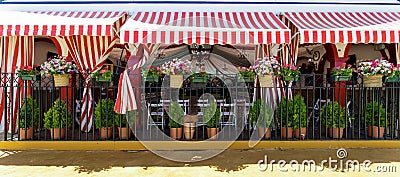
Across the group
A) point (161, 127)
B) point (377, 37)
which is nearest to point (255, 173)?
point (161, 127)

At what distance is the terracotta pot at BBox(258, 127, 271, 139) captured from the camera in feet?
19.2

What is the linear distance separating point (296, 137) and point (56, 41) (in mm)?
5666

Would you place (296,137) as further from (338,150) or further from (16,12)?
(16,12)

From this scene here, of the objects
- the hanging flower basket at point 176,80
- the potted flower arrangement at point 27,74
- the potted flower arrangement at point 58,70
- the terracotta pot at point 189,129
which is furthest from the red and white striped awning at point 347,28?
the potted flower arrangement at point 27,74

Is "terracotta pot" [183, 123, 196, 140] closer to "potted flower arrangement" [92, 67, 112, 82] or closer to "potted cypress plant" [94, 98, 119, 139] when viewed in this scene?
"potted cypress plant" [94, 98, 119, 139]

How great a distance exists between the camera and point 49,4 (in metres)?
7.25

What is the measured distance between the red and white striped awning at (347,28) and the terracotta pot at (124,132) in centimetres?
374

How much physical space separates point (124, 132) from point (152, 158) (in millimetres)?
992

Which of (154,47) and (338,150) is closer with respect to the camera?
(338,150)

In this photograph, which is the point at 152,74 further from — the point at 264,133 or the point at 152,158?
the point at 264,133

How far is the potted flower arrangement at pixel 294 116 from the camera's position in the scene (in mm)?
5844

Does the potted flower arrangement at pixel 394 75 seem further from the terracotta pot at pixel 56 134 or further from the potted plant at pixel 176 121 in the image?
the terracotta pot at pixel 56 134

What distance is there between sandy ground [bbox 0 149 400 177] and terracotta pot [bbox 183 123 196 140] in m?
0.76

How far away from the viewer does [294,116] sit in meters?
5.91
